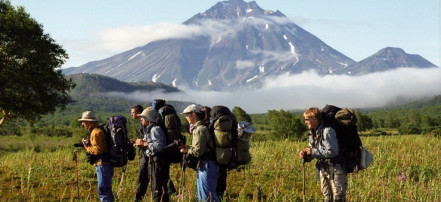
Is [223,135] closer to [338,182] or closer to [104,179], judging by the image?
[338,182]

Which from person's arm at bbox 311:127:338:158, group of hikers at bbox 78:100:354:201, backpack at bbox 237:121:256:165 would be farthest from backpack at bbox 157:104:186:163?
person's arm at bbox 311:127:338:158

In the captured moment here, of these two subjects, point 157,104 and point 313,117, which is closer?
point 313,117

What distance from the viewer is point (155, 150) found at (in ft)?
24.7

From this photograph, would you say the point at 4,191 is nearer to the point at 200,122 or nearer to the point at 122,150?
the point at 122,150

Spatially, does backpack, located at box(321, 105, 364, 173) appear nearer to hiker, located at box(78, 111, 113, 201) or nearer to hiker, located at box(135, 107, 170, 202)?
hiker, located at box(135, 107, 170, 202)

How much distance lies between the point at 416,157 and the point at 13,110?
20427 mm

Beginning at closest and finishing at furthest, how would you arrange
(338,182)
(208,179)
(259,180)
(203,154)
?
1. (338,182)
2. (203,154)
3. (208,179)
4. (259,180)

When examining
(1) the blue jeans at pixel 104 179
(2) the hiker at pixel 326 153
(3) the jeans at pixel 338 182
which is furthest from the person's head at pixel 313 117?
(1) the blue jeans at pixel 104 179

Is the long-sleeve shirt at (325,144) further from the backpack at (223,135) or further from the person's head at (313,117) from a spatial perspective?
the backpack at (223,135)

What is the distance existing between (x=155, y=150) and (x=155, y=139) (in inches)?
7.7

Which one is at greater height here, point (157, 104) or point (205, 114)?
point (157, 104)

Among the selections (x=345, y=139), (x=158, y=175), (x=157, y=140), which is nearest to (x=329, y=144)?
(x=345, y=139)

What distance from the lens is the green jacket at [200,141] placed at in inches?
269

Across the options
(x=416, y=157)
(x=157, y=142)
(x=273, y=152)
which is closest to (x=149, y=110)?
(x=157, y=142)
